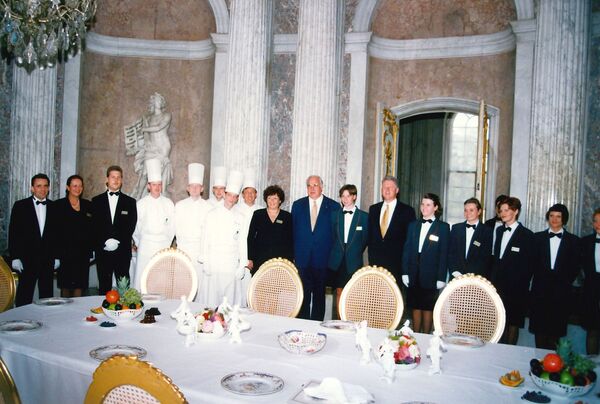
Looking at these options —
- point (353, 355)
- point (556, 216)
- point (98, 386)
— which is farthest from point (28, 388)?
point (556, 216)

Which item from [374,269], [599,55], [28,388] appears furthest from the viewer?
[599,55]

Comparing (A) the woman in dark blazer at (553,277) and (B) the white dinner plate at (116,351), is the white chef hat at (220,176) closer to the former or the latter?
(A) the woman in dark blazer at (553,277)

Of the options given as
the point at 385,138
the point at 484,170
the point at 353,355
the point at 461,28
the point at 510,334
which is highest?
the point at 461,28

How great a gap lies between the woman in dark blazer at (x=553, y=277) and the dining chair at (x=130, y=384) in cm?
388

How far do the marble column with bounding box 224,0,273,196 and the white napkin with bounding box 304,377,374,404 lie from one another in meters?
4.67

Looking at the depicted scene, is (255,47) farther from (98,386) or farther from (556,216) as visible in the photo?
(98,386)

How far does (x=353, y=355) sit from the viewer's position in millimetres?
2586

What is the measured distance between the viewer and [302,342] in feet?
8.43

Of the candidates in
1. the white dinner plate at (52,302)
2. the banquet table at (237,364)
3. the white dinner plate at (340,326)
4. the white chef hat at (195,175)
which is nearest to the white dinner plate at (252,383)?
the banquet table at (237,364)

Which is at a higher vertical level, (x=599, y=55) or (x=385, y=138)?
(x=599, y=55)

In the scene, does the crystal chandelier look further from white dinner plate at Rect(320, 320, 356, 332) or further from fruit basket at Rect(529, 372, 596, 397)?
fruit basket at Rect(529, 372, 596, 397)

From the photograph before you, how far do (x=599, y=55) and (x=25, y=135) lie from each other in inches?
290

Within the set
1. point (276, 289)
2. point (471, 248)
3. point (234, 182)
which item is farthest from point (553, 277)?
point (234, 182)

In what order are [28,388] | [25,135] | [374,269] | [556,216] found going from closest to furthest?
1. [28,388]
2. [374,269]
3. [556,216]
4. [25,135]
